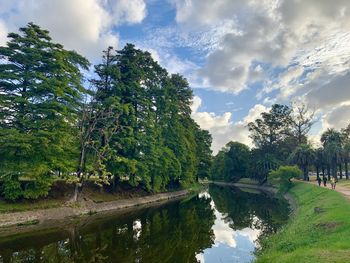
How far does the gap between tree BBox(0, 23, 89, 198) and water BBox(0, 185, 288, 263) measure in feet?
24.1

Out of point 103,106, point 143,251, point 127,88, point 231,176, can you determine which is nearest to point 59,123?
point 103,106

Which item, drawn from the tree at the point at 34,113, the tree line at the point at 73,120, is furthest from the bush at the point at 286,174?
the tree at the point at 34,113

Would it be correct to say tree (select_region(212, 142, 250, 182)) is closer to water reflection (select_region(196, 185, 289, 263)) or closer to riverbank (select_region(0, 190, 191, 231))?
riverbank (select_region(0, 190, 191, 231))

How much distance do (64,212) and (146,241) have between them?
44.8 feet

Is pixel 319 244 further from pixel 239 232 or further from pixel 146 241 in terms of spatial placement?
pixel 239 232

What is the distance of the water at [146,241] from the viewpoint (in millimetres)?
19234

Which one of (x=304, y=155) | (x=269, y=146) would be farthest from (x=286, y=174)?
(x=269, y=146)

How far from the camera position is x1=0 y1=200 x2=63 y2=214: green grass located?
94.5 feet

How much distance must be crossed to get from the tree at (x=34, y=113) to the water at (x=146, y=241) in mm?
7343

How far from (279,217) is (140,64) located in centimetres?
3232

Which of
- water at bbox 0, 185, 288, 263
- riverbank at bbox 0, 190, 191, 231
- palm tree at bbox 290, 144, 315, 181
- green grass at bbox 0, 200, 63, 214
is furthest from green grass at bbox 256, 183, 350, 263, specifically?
palm tree at bbox 290, 144, 315, 181

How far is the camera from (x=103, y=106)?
42.7 m

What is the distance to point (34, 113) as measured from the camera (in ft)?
107

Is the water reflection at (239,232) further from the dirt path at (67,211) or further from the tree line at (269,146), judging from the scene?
the tree line at (269,146)
